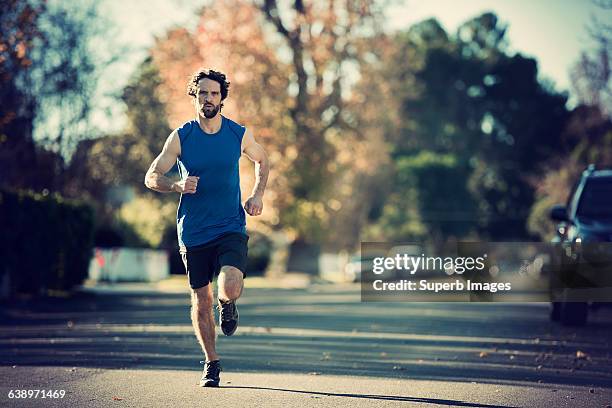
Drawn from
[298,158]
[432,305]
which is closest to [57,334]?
[432,305]

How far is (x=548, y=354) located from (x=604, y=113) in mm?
40493

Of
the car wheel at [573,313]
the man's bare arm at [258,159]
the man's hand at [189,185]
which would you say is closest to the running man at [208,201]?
the man's bare arm at [258,159]

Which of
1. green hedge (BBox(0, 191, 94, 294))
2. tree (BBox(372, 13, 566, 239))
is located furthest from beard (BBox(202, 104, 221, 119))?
tree (BBox(372, 13, 566, 239))

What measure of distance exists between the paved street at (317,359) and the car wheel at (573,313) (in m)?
0.21

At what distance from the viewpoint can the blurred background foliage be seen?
90.8ft

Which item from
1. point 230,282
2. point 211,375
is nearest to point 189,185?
point 230,282

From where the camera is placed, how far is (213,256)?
8.38 meters

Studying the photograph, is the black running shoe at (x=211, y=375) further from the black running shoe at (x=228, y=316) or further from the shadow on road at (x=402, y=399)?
the black running shoe at (x=228, y=316)

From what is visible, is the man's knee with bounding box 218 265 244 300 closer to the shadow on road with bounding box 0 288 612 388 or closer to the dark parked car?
the shadow on road with bounding box 0 288 612 388

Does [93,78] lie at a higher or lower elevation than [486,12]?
lower

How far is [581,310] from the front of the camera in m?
15.9

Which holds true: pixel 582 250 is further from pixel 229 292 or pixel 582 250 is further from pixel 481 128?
pixel 481 128

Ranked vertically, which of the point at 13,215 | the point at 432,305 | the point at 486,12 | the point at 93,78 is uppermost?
the point at 486,12

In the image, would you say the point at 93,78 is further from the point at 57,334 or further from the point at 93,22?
the point at 57,334
